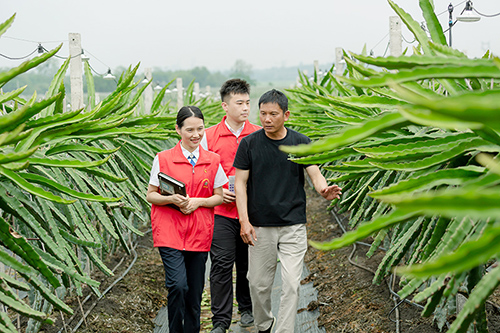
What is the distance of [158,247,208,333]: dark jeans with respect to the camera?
3461 mm

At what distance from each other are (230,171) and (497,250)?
3.34 metres

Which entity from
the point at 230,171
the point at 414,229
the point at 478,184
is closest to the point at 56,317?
the point at 230,171

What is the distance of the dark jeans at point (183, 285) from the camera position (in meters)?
3.46

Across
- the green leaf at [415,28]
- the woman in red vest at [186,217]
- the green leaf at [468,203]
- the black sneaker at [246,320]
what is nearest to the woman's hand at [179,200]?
the woman in red vest at [186,217]

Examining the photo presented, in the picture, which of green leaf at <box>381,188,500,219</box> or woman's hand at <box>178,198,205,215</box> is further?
woman's hand at <box>178,198,205,215</box>

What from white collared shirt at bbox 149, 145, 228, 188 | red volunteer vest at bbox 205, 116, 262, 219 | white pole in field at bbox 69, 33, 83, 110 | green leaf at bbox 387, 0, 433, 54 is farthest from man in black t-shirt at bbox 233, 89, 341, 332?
white pole in field at bbox 69, 33, 83, 110

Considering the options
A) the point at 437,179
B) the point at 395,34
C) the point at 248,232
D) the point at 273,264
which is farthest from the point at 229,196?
the point at 395,34

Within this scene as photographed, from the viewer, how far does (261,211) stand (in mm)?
3629

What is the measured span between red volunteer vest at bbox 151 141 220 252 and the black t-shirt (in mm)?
234

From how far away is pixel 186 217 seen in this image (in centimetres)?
354

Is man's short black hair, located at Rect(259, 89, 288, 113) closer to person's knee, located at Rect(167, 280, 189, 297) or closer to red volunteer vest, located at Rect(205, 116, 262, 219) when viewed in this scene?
red volunteer vest, located at Rect(205, 116, 262, 219)

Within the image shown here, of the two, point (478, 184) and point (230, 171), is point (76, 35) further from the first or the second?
point (478, 184)

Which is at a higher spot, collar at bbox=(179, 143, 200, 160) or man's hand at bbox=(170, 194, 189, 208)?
collar at bbox=(179, 143, 200, 160)

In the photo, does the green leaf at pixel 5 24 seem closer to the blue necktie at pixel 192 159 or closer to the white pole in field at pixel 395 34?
the blue necktie at pixel 192 159
